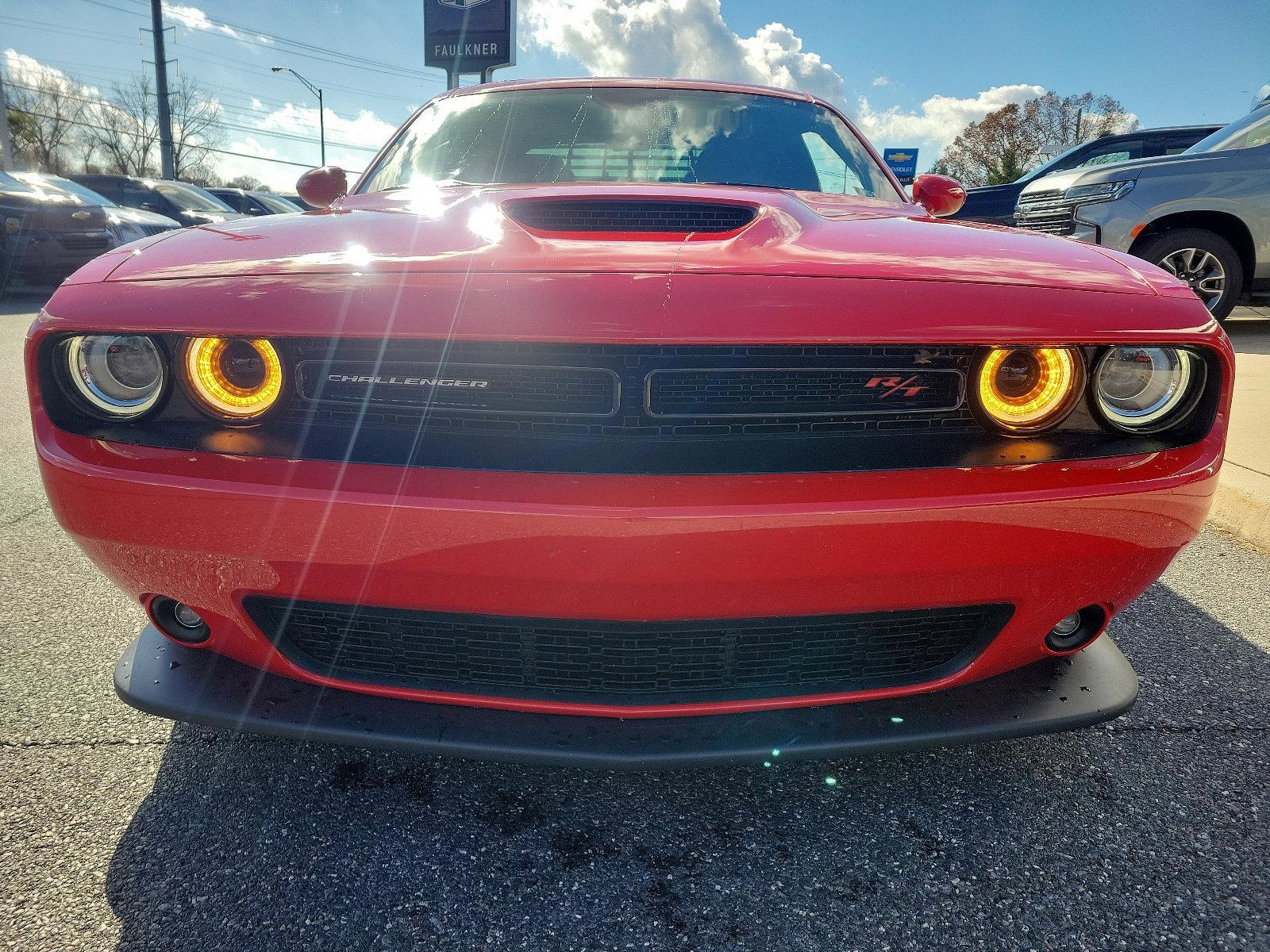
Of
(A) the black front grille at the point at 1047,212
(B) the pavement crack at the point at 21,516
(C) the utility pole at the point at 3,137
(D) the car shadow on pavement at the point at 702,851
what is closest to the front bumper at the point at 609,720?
(D) the car shadow on pavement at the point at 702,851

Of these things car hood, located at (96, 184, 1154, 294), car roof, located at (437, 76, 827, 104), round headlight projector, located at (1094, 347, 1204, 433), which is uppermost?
car roof, located at (437, 76, 827, 104)

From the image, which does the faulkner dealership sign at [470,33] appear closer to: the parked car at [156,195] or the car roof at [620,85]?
the parked car at [156,195]

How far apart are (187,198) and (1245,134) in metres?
13.9

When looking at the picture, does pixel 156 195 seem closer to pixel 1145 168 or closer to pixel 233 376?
pixel 1145 168

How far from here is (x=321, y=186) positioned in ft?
8.23

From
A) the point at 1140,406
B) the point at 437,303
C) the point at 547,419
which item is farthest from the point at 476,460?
the point at 1140,406

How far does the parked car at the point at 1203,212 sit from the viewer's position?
6.03m

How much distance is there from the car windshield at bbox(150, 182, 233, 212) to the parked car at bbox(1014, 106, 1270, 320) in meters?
A: 12.4

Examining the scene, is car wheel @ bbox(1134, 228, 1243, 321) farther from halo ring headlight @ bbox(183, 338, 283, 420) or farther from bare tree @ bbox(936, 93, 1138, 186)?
bare tree @ bbox(936, 93, 1138, 186)

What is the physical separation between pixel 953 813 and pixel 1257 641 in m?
1.28

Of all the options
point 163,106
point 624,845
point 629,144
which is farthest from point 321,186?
point 163,106

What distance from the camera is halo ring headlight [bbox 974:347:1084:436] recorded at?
1.28m

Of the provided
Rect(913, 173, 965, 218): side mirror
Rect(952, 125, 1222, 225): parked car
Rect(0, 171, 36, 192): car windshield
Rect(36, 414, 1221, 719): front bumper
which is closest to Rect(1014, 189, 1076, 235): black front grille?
Rect(952, 125, 1222, 225): parked car

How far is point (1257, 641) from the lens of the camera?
7.10ft
